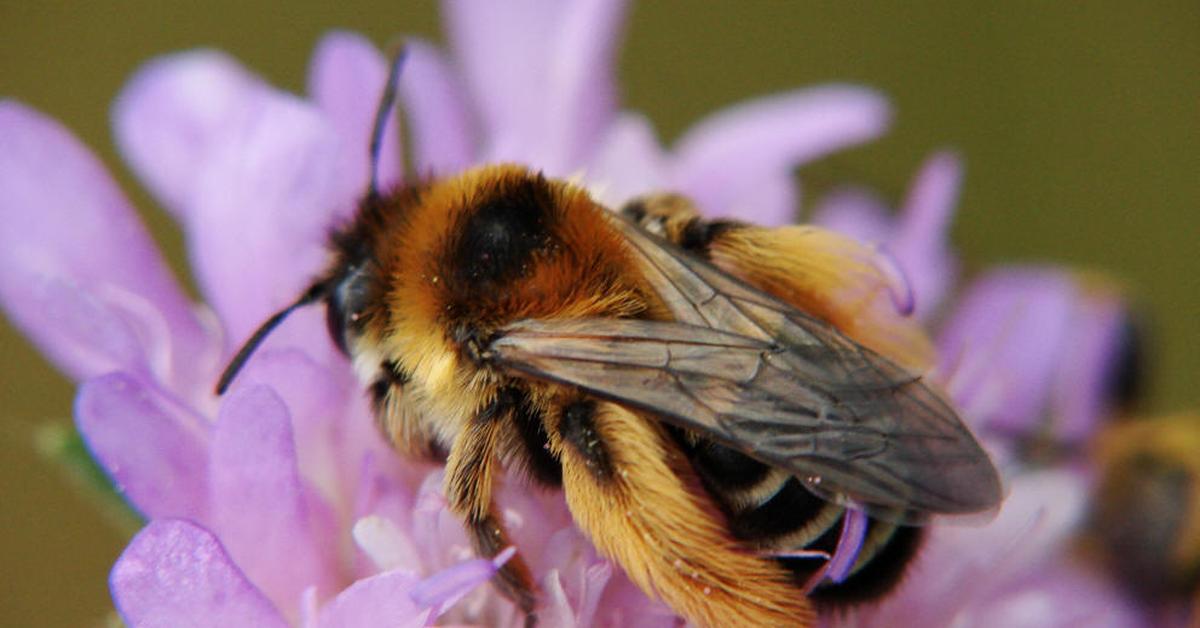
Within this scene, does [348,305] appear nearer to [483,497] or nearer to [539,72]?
[483,497]

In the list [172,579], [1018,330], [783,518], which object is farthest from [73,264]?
[1018,330]

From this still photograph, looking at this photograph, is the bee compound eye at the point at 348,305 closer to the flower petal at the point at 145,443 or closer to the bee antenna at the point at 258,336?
the bee antenna at the point at 258,336

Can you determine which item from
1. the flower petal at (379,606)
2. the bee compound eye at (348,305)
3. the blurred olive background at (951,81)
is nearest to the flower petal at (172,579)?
the flower petal at (379,606)

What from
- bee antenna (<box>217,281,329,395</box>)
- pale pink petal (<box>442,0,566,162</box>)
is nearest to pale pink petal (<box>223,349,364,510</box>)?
bee antenna (<box>217,281,329,395</box>)

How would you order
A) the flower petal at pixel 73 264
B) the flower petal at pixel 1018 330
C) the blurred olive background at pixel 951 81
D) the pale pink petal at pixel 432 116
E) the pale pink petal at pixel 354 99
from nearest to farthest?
the flower petal at pixel 73 264 < the pale pink petal at pixel 354 99 < the pale pink petal at pixel 432 116 < the flower petal at pixel 1018 330 < the blurred olive background at pixel 951 81

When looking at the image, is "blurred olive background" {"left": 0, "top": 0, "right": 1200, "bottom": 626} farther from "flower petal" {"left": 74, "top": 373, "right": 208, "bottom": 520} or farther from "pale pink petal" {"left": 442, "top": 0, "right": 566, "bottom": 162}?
"flower petal" {"left": 74, "top": 373, "right": 208, "bottom": 520}

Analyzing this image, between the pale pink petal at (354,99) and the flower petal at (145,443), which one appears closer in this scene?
the flower petal at (145,443)
